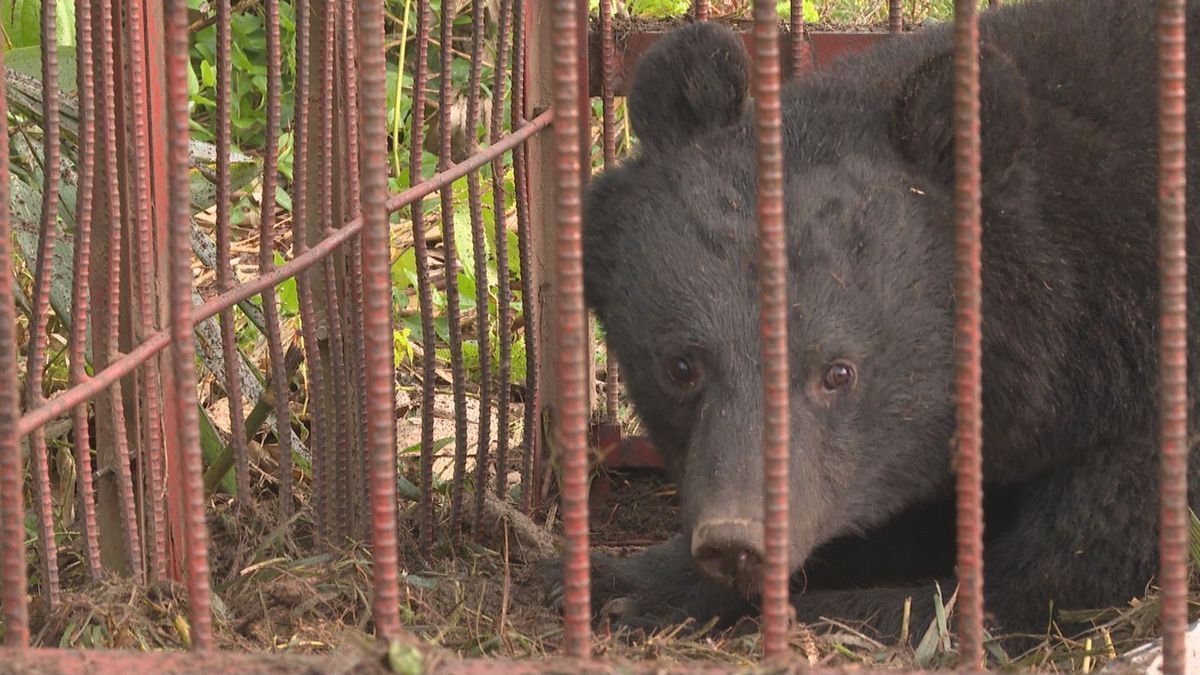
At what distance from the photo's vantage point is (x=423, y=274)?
13.9 ft

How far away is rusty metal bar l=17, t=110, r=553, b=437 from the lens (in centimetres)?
288

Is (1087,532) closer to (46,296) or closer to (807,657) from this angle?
(807,657)

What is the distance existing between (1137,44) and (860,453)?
131 centimetres

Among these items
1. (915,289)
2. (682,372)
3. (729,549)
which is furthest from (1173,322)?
(682,372)

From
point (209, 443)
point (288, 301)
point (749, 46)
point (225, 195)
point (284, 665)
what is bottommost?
point (209, 443)

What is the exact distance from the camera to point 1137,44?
3.87 metres

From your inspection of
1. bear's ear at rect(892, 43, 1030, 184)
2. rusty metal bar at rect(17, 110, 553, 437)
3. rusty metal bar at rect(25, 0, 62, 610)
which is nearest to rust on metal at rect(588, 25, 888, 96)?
rusty metal bar at rect(17, 110, 553, 437)

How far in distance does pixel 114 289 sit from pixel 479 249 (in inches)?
59.4

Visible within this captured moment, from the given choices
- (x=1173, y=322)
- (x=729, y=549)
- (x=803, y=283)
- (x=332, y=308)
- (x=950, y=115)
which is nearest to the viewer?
(x=1173, y=322)

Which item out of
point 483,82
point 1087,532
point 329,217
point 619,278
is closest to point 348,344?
point 329,217

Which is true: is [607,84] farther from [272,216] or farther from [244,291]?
[244,291]

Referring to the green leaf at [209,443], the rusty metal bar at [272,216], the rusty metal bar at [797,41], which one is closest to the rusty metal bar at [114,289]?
the rusty metal bar at [272,216]

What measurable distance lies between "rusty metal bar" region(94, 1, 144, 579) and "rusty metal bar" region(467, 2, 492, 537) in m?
1.28

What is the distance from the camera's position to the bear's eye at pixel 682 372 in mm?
3521
